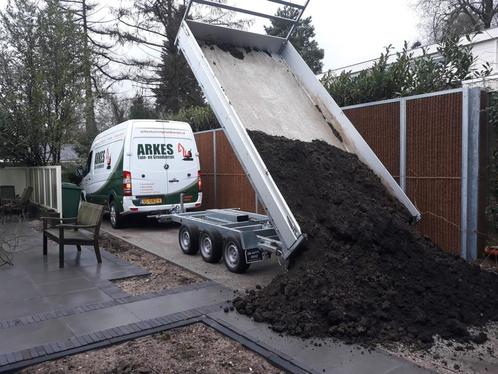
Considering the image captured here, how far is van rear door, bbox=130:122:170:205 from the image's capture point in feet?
33.9

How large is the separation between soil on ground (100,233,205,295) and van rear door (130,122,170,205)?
78.5 inches

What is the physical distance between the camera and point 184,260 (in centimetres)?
731

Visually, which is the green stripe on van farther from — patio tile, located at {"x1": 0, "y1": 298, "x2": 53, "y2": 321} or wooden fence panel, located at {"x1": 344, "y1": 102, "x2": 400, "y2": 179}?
wooden fence panel, located at {"x1": 344, "y1": 102, "x2": 400, "y2": 179}

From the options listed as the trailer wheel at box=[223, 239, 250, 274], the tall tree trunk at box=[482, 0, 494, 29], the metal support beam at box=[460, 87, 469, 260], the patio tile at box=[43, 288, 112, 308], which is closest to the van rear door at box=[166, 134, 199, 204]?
the trailer wheel at box=[223, 239, 250, 274]

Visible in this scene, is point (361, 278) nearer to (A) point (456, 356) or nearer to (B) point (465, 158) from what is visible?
(A) point (456, 356)

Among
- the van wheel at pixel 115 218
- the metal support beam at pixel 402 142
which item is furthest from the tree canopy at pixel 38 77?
the metal support beam at pixel 402 142

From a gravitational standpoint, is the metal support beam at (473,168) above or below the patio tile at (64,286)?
above

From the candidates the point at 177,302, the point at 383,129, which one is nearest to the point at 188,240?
the point at 177,302

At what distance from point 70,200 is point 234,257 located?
6967mm

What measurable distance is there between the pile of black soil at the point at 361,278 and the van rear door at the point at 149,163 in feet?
16.1

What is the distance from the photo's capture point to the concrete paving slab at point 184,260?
6086 millimetres

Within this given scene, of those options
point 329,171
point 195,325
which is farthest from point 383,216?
point 195,325

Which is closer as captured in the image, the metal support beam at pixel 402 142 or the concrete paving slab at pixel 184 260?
the concrete paving slab at pixel 184 260

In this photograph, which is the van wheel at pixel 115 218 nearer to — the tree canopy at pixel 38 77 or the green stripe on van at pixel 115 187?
the green stripe on van at pixel 115 187
